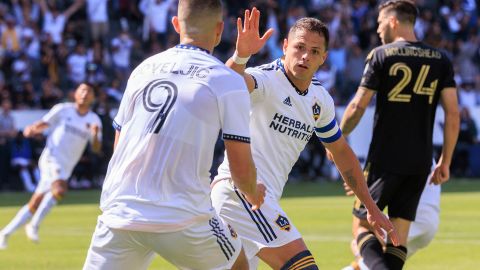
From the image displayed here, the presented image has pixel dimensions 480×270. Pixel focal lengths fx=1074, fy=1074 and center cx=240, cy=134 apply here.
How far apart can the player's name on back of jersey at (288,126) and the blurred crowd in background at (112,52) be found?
64.3 feet

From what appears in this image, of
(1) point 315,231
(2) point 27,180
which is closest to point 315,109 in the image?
(1) point 315,231

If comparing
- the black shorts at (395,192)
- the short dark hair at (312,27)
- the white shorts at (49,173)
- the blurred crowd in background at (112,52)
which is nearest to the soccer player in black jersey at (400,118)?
the black shorts at (395,192)

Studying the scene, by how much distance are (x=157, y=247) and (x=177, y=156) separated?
0.55m

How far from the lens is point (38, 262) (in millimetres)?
13523

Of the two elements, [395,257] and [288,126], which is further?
[395,257]

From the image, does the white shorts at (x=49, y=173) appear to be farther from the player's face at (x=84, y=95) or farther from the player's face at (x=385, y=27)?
the player's face at (x=385, y=27)

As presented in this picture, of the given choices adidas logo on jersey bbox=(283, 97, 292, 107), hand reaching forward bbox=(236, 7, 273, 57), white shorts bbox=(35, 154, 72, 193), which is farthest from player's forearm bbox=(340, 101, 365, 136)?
white shorts bbox=(35, 154, 72, 193)

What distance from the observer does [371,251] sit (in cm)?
1012

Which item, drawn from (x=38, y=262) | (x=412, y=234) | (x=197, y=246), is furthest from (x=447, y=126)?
(x=38, y=262)

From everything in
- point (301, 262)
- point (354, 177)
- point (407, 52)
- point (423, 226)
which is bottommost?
point (423, 226)

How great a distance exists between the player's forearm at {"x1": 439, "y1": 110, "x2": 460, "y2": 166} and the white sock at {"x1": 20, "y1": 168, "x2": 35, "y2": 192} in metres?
19.0

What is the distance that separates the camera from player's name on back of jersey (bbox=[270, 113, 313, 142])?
821 centimetres

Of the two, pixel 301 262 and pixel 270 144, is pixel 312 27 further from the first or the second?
pixel 301 262

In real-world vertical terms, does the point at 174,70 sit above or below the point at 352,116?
above
